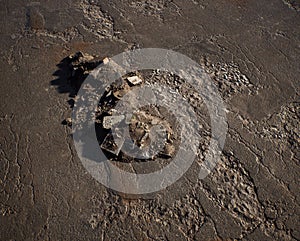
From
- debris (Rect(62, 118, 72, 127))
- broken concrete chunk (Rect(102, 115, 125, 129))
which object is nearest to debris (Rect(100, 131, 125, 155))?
broken concrete chunk (Rect(102, 115, 125, 129))

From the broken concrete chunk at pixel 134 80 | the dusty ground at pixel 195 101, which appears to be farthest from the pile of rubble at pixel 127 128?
the dusty ground at pixel 195 101

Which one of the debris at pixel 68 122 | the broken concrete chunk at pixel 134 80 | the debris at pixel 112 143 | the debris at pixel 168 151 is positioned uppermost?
the broken concrete chunk at pixel 134 80

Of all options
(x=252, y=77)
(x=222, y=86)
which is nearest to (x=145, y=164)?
(x=222, y=86)

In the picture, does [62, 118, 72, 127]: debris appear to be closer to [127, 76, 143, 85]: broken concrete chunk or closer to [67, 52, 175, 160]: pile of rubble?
[67, 52, 175, 160]: pile of rubble

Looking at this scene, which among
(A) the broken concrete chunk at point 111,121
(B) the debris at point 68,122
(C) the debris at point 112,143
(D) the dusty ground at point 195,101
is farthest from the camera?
(B) the debris at point 68,122

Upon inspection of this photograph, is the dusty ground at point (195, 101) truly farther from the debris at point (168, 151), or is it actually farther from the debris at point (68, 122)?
the debris at point (168, 151)

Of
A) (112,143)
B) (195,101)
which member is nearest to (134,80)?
(195,101)

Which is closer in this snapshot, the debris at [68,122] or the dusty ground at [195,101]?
the dusty ground at [195,101]
